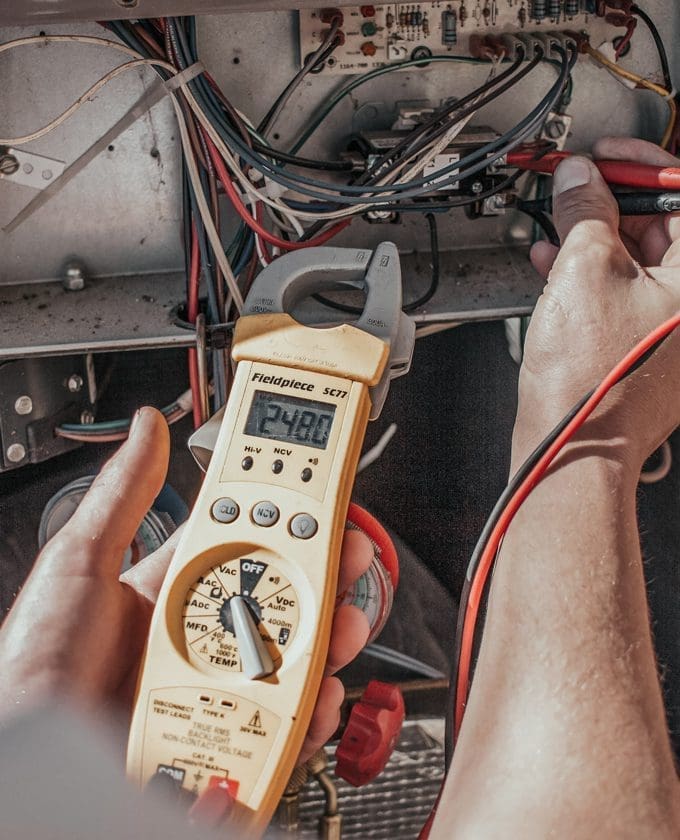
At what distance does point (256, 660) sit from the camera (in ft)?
2.21

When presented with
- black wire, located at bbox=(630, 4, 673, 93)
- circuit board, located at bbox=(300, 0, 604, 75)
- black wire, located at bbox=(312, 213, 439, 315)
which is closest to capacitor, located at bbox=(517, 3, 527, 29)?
circuit board, located at bbox=(300, 0, 604, 75)

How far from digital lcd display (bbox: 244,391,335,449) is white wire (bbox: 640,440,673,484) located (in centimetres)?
52

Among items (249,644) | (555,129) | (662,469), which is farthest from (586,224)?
(249,644)

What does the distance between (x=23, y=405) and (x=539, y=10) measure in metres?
0.68

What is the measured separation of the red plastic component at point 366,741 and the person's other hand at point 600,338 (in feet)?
0.92

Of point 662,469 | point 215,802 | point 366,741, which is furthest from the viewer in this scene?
point 662,469

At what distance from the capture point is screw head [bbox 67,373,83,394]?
1031 millimetres

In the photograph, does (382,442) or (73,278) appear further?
(382,442)

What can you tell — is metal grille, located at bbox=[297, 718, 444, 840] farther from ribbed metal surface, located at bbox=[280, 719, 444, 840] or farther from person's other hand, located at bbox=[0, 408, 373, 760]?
person's other hand, located at bbox=[0, 408, 373, 760]

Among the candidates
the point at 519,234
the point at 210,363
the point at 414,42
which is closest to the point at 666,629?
the point at 519,234

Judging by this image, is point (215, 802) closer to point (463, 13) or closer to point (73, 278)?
point (73, 278)

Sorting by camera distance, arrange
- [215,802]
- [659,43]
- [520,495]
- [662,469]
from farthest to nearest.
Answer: [662,469] < [659,43] < [520,495] < [215,802]

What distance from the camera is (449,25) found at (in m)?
0.92

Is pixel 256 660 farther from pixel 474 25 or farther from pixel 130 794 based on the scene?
pixel 474 25
